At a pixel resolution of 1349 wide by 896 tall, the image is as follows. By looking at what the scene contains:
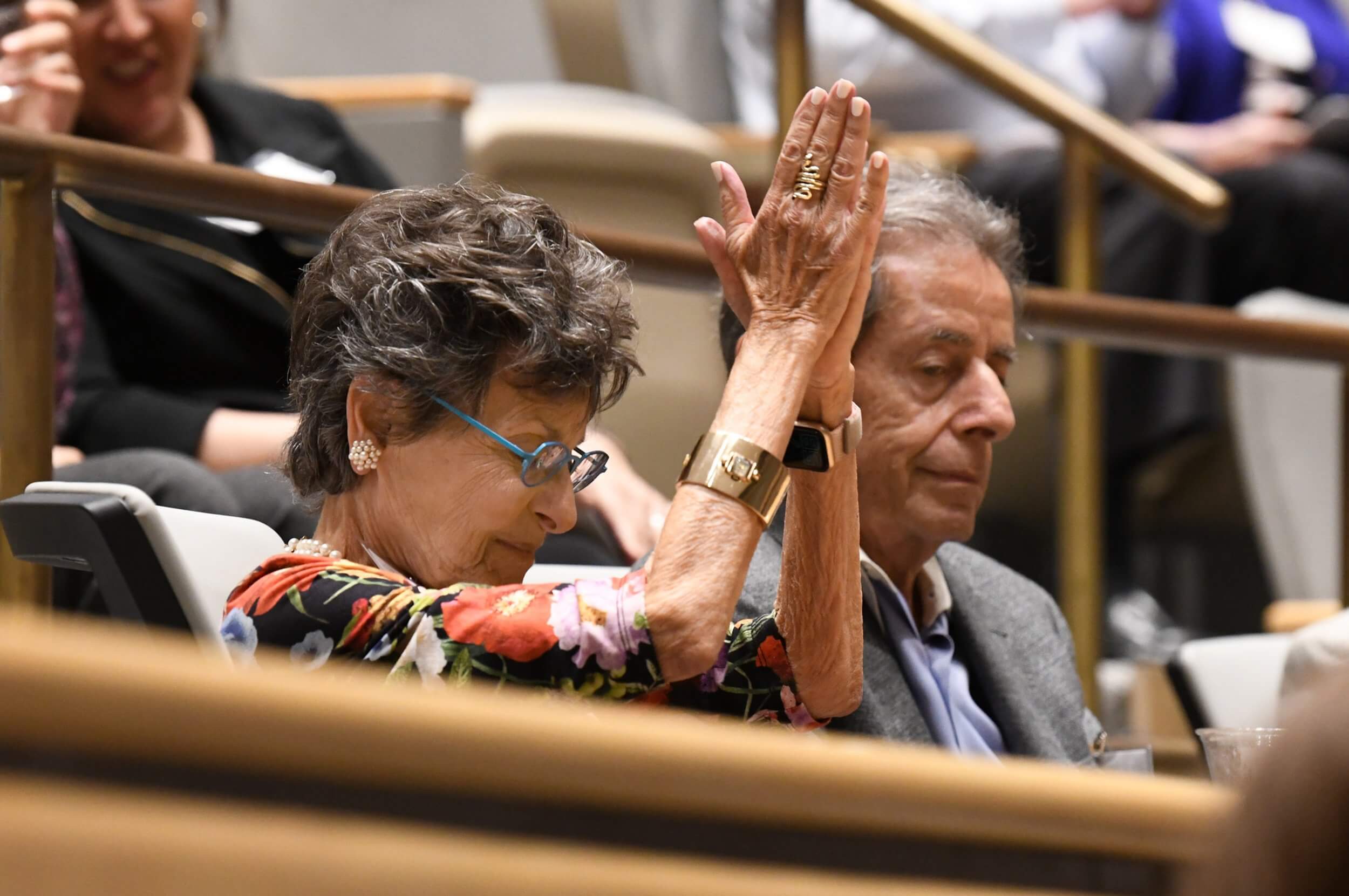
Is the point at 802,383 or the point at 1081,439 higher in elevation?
the point at 802,383

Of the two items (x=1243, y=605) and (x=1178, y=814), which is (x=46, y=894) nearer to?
(x=1178, y=814)

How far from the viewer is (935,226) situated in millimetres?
1841

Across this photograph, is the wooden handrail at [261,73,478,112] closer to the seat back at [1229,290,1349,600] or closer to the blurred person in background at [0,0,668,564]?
the blurred person in background at [0,0,668,564]

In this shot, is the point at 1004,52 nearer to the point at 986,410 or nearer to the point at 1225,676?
the point at 1225,676

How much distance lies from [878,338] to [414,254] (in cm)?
67

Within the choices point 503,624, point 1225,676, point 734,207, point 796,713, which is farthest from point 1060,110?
point 503,624

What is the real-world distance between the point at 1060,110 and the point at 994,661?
60.1 inches

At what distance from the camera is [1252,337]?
8.34 feet

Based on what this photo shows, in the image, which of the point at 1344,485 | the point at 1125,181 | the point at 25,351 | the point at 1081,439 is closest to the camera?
the point at 25,351

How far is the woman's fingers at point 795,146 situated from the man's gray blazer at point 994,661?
1.22 ft

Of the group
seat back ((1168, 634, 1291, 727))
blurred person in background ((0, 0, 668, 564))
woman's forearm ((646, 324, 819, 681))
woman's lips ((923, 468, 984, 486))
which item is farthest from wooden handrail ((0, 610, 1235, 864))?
seat back ((1168, 634, 1291, 727))

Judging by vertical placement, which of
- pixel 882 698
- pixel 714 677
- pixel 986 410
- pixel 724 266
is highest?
pixel 724 266

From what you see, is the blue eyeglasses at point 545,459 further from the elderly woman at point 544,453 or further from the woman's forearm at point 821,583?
the woman's forearm at point 821,583

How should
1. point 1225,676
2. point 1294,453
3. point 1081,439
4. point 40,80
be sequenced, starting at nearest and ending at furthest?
point 40,80 → point 1225,676 → point 1081,439 → point 1294,453
